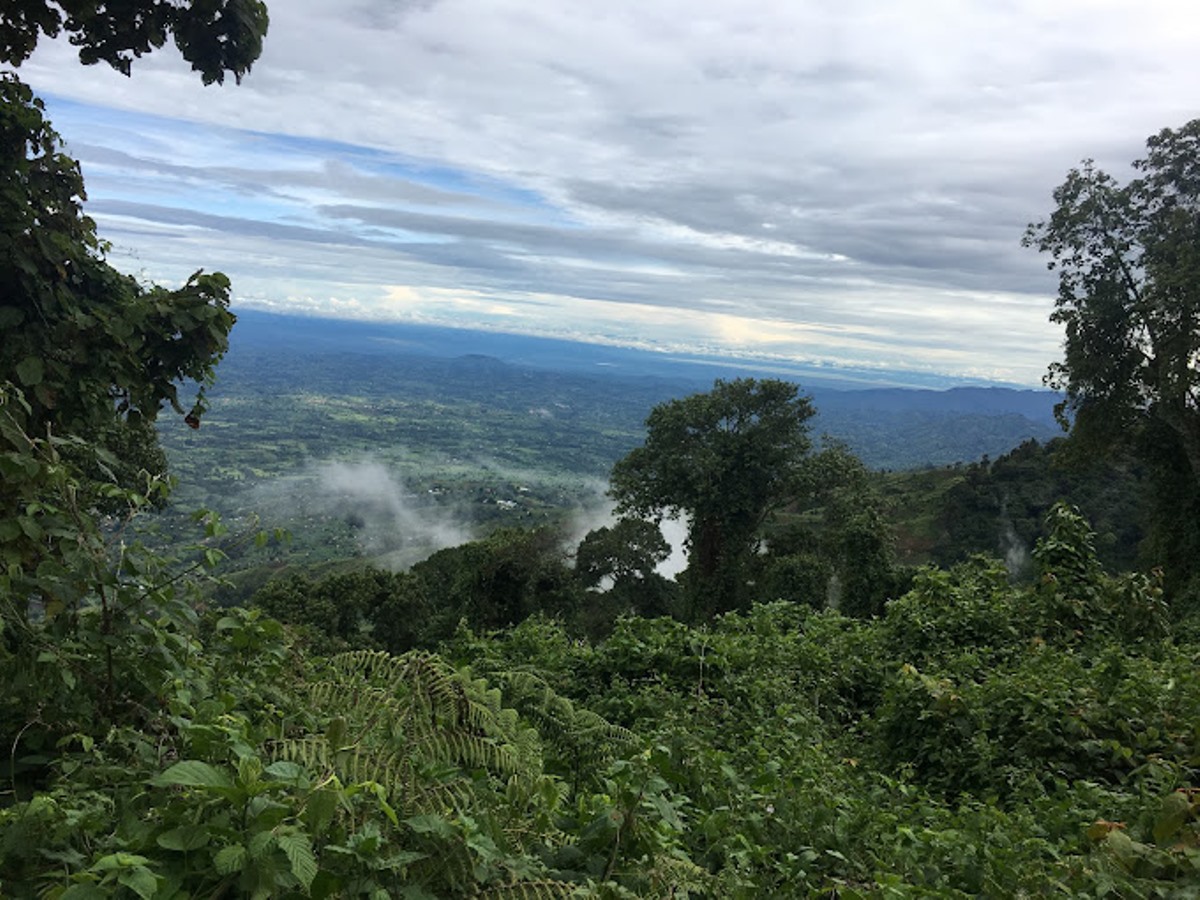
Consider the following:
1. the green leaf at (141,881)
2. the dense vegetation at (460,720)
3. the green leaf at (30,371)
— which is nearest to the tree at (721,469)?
the dense vegetation at (460,720)

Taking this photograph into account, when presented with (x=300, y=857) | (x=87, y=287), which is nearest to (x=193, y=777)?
(x=300, y=857)

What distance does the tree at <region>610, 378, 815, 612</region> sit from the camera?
2638 centimetres

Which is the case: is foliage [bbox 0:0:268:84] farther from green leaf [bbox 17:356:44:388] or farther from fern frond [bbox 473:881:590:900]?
fern frond [bbox 473:881:590:900]

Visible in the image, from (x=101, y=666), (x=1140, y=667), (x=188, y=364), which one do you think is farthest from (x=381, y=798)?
(x=1140, y=667)

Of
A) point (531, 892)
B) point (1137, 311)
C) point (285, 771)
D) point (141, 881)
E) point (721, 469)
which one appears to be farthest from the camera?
point (721, 469)

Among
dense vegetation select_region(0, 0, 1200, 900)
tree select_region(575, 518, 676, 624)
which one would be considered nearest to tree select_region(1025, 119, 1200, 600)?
dense vegetation select_region(0, 0, 1200, 900)

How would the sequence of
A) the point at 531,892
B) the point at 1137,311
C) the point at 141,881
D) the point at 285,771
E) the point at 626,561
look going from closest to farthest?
the point at 141,881 → the point at 285,771 → the point at 531,892 → the point at 1137,311 → the point at 626,561

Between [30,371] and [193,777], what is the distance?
9.93 ft

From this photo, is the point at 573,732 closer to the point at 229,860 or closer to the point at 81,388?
the point at 229,860

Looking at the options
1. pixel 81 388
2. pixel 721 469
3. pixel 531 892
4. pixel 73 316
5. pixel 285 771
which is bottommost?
pixel 721 469

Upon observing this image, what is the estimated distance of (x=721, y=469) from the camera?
26109mm

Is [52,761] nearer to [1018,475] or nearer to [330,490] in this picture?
[1018,475]

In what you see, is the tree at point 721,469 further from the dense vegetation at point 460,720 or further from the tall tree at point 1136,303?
the dense vegetation at point 460,720

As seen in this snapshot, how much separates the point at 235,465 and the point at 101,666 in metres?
117
